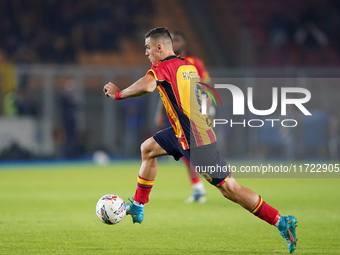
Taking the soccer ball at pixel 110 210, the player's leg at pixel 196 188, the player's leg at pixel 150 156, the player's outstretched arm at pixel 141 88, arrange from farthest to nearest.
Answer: the player's leg at pixel 196 188, the player's leg at pixel 150 156, the soccer ball at pixel 110 210, the player's outstretched arm at pixel 141 88

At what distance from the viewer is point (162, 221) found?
6570mm

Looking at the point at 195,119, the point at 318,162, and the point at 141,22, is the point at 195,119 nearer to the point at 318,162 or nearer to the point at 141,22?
the point at 318,162

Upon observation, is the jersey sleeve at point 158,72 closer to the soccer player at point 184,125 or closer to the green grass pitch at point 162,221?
the soccer player at point 184,125

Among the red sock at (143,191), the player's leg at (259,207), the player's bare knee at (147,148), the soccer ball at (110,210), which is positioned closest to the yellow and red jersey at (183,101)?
the player's bare knee at (147,148)

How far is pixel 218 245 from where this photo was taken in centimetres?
509

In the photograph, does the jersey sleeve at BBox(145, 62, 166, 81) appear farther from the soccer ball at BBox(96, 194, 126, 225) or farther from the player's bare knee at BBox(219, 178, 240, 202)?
the soccer ball at BBox(96, 194, 126, 225)

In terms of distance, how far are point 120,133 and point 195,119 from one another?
44.0 ft

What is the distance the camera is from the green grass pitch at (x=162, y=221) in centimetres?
497

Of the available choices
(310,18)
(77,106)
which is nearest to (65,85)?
(77,106)

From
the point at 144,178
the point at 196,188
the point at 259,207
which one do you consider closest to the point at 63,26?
the point at 196,188

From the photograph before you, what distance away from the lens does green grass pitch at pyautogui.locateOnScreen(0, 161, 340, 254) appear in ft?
16.3

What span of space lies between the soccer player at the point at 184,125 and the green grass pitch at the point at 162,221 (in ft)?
1.26

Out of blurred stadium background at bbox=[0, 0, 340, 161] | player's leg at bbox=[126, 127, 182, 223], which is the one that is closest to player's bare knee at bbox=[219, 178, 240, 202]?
player's leg at bbox=[126, 127, 182, 223]

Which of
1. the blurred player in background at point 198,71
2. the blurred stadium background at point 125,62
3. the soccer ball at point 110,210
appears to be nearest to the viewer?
the soccer ball at point 110,210
